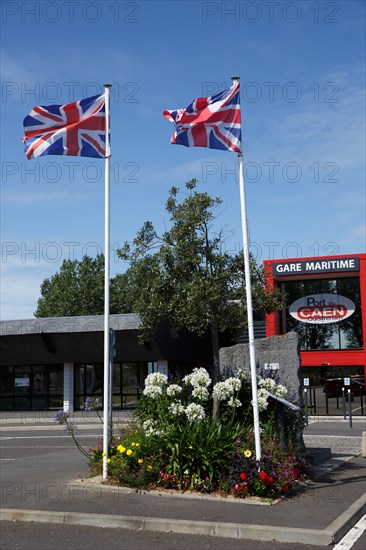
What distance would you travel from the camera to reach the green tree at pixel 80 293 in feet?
226

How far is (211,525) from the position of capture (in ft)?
27.4

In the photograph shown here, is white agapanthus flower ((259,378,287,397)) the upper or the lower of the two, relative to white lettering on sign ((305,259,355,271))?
lower

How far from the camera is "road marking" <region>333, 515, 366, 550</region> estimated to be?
7.71m

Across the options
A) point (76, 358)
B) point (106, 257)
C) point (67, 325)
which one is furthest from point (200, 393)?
point (76, 358)

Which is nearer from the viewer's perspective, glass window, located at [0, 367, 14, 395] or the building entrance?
the building entrance

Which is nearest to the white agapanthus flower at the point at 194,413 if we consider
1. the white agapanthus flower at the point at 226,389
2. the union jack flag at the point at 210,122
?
the white agapanthus flower at the point at 226,389

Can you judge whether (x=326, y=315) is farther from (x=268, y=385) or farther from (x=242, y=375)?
(x=268, y=385)

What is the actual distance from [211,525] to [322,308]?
31873 millimetres

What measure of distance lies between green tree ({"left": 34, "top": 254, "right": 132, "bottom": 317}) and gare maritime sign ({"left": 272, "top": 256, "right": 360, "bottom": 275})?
31.9 metres

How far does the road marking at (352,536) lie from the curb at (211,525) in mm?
56

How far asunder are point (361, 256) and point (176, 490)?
1109 inches

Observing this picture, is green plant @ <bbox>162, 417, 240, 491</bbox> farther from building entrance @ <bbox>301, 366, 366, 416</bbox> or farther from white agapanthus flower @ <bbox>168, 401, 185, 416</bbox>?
building entrance @ <bbox>301, 366, 366, 416</bbox>

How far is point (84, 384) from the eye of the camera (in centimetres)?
3666

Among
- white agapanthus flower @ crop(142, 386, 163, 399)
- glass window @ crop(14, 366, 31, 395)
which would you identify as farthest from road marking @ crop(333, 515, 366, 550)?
glass window @ crop(14, 366, 31, 395)
